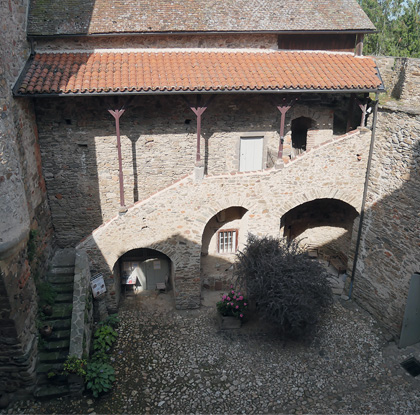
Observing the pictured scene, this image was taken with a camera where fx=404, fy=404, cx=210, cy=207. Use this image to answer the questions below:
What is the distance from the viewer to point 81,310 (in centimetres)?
955

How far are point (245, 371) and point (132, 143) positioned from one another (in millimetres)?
6927

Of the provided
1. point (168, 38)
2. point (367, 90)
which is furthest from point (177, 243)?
point (367, 90)

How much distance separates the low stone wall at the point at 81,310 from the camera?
29.4 feet

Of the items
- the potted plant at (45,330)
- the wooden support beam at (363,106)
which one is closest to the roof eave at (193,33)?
the wooden support beam at (363,106)

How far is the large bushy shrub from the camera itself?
9430 mm

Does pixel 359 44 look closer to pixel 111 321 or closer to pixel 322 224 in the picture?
pixel 322 224

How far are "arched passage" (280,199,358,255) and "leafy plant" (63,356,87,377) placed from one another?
7320 millimetres

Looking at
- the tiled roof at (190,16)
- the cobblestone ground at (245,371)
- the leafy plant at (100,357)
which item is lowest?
the cobblestone ground at (245,371)

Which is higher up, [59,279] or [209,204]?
[209,204]

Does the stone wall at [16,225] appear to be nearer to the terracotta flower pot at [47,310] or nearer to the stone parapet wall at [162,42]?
the terracotta flower pot at [47,310]

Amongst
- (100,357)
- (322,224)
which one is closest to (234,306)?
(100,357)

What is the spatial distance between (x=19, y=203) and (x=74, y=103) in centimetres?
417

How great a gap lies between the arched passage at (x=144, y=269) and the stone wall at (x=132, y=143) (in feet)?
4.92

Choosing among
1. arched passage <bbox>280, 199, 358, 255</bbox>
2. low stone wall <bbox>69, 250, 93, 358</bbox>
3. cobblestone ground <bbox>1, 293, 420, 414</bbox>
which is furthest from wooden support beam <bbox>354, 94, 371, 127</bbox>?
low stone wall <bbox>69, 250, 93, 358</bbox>
